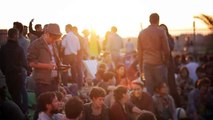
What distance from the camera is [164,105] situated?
1367cm

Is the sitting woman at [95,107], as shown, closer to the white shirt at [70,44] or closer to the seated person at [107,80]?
the seated person at [107,80]

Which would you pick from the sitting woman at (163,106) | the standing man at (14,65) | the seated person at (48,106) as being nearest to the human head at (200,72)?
the sitting woman at (163,106)

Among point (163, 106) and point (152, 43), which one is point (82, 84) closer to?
point (163, 106)

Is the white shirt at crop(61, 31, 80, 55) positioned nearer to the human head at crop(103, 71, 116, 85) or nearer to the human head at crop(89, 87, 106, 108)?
the human head at crop(103, 71, 116, 85)

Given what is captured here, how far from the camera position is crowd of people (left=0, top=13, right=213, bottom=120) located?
10250 mm

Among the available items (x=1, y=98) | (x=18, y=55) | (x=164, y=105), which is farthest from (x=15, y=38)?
(x=164, y=105)

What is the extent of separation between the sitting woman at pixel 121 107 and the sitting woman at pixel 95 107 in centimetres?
69

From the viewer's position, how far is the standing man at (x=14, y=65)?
40.4 feet

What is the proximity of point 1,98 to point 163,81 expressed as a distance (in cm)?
436

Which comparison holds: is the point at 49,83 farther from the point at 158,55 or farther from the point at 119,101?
the point at 158,55

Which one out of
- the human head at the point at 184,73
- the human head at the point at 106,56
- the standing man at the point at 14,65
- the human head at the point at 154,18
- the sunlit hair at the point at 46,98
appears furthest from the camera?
the human head at the point at 106,56

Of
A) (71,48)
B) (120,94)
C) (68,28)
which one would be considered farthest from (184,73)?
(120,94)

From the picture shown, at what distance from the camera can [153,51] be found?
13422mm

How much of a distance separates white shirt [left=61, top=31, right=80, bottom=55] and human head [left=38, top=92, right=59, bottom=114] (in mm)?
6399
